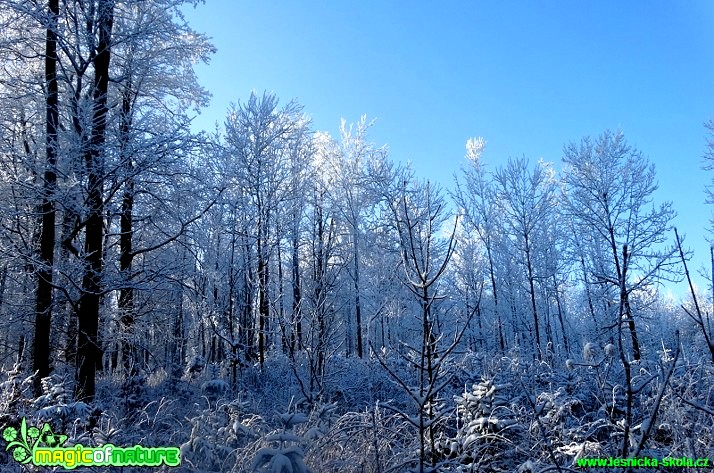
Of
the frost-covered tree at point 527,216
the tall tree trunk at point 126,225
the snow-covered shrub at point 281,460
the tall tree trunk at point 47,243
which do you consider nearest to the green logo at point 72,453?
the snow-covered shrub at point 281,460

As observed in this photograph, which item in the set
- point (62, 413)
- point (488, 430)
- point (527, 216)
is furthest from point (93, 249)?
point (527, 216)

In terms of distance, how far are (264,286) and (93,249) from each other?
15.2ft

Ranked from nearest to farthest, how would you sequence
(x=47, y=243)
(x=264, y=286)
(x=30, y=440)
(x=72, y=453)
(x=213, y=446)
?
(x=72, y=453), (x=213, y=446), (x=30, y=440), (x=47, y=243), (x=264, y=286)

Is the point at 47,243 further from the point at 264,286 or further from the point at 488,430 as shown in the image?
the point at 488,430

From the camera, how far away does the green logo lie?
3545 millimetres

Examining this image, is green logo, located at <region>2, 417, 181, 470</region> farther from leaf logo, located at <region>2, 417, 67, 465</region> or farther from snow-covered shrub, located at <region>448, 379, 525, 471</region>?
snow-covered shrub, located at <region>448, 379, 525, 471</region>

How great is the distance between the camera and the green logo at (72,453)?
3.54m

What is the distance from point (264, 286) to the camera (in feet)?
36.3

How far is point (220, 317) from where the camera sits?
8602 millimetres

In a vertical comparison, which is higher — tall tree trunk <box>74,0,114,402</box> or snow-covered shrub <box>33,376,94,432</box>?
tall tree trunk <box>74,0,114,402</box>

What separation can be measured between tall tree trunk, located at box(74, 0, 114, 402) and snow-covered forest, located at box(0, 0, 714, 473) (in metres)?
0.04

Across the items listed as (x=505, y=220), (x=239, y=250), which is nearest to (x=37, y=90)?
(x=239, y=250)

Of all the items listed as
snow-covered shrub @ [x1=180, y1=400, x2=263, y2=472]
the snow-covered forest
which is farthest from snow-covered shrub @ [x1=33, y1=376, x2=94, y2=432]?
snow-covered shrub @ [x1=180, y1=400, x2=263, y2=472]

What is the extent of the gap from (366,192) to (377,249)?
256 centimetres
